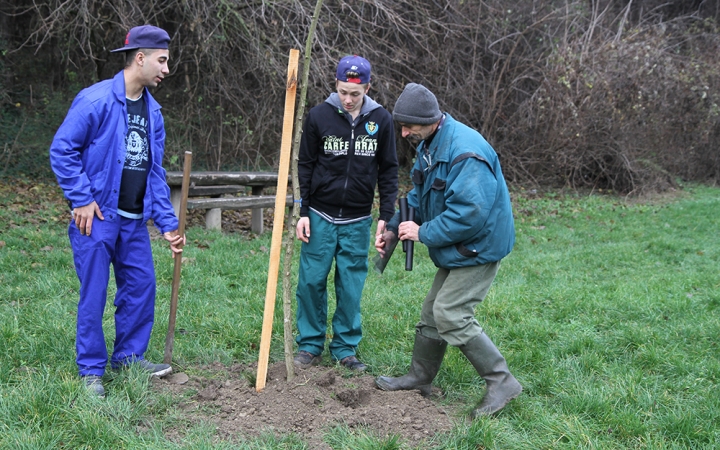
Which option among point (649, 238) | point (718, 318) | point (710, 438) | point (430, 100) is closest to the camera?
point (710, 438)

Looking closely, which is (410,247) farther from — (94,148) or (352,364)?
(94,148)

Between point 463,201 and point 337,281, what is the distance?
1380 millimetres

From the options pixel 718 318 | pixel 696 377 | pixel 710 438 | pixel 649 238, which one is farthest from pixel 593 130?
pixel 710 438

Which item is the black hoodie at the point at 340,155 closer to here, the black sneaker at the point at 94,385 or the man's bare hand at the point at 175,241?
the man's bare hand at the point at 175,241

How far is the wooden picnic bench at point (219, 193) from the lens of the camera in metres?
8.23

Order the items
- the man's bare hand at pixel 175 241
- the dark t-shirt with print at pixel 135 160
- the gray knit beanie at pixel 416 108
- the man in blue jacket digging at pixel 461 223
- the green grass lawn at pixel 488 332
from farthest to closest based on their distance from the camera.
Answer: the man's bare hand at pixel 175 241 < the dark t-shirt with print at pixel 135 160 < the gray knit beanie at pixel 416 108 < the man in blue jacket digging at pixel 461 223 < the green grass lawn at pixel 488 332

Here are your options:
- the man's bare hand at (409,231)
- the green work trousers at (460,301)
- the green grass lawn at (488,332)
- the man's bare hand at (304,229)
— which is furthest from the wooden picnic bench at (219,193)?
the green work trousers at (460,301)

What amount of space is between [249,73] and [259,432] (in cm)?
914

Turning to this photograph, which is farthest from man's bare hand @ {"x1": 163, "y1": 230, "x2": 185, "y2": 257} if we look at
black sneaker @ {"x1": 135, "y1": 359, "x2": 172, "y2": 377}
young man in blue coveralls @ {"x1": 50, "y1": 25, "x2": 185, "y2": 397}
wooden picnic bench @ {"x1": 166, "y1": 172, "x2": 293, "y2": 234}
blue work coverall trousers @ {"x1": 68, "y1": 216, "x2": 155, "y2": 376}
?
wooden picnic bench @ {"x1": 166, "y1": 172, "x2": 293, "y2": 234}

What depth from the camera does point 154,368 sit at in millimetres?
4121

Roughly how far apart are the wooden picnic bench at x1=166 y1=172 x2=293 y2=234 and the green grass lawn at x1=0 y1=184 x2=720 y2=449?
1.31 feet

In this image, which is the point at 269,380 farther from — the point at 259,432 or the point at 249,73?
the point at 249,73

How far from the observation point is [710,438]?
11.4 ft

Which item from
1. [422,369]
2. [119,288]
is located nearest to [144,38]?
[119,288]
